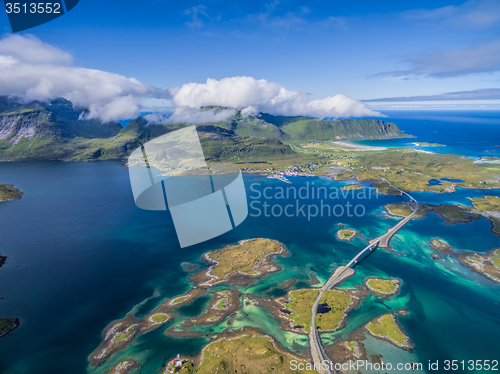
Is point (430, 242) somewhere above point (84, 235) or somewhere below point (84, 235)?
below

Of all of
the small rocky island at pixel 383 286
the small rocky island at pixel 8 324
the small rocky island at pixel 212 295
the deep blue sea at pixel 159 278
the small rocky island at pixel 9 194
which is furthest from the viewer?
the small rocky island at pixel 9 194

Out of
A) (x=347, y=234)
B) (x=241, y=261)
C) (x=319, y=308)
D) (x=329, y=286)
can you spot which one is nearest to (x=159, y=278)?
(x=241, y=261)

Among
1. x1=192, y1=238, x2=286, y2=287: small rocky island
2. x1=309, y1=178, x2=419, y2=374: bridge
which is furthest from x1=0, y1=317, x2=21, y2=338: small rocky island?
x1=309, y1=178, x2=419, y2=374: bridge

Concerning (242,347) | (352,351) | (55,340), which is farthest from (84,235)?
(352,351)

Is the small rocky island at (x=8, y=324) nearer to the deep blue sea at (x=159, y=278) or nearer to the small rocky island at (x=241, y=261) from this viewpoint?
the deep blue sea at (x=159, y=278)

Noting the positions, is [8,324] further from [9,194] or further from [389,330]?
[9,194]

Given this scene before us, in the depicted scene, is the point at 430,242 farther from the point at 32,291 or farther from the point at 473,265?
the point at 32,291

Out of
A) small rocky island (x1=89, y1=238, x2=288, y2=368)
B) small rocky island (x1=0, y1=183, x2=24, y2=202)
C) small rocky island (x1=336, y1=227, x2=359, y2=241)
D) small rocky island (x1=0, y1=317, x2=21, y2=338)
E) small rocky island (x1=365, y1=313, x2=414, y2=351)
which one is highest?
small rocky island (x1=0, y1=183, x2=24, y2=202)

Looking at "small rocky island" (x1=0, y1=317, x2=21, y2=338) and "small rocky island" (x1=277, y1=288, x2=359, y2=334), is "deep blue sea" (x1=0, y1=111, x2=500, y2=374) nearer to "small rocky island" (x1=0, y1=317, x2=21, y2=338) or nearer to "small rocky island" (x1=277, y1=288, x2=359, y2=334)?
"small rocky island" (x1=0, y1=317, x2=21, y2=338)

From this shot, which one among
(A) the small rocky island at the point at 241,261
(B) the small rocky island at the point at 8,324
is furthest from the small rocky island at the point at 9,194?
(A) the small rocky island at the point at 241,261
